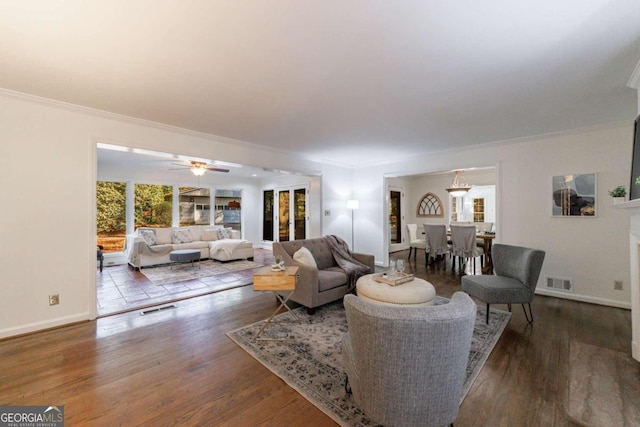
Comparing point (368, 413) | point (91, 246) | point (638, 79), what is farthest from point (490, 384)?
point (91, 246)

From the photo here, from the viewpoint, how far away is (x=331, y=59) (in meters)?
2.14

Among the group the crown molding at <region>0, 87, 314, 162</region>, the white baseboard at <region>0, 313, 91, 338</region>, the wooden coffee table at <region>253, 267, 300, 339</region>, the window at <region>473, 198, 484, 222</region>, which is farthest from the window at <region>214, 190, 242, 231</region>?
the window at <region>473, 198, 484, 222</region>

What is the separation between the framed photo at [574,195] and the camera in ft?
12.7

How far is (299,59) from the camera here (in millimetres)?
2143

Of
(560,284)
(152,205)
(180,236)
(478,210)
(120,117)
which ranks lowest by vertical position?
(560,284)

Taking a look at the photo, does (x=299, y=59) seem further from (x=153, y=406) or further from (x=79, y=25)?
(x=153, y=406)

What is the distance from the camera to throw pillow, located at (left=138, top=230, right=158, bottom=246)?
20.5ft

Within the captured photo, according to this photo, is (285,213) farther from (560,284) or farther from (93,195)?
(560,284)

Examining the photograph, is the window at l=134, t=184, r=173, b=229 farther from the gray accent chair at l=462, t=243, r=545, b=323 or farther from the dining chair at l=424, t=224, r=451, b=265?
the gray accent chair at l=462, t=243, r=545, b=323

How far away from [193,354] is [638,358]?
157 inches

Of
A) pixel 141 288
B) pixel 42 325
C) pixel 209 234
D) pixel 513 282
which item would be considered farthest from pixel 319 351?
pixel 209 234

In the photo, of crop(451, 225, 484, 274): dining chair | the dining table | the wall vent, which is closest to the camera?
the wall vent

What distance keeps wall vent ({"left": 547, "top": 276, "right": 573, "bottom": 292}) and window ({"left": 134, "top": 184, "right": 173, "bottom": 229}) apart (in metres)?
8.84

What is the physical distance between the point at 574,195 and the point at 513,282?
1970mm
